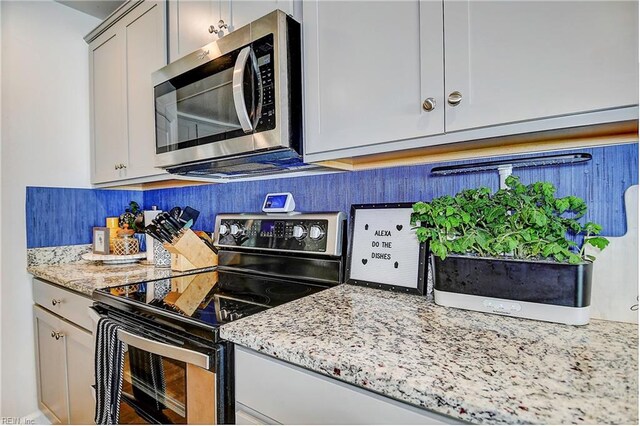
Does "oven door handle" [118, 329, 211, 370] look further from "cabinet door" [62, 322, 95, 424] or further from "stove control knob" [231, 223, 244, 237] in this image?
"stove control knob" [231, 223, 244, 237]

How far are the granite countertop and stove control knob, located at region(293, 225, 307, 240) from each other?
59 centimetres

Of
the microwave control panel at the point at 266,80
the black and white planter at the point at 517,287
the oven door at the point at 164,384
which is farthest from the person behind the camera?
the microwave control panel at the point at 266,80

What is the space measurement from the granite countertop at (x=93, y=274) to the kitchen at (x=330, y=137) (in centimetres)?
20

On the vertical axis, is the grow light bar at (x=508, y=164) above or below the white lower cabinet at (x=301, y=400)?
above

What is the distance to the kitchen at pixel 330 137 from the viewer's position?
2.60ft

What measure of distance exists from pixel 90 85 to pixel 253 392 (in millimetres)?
2197

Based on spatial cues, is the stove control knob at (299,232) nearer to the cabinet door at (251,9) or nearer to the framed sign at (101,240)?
the cabinet door at (251,9)

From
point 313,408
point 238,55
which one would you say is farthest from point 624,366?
point 238,55

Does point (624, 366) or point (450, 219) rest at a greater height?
point (450, 219)

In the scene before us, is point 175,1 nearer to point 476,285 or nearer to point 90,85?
point 90,85

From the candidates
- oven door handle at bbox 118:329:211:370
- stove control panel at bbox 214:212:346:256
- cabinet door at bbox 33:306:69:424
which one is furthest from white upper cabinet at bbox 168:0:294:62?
cabinet door at bbox 33:306:69:424

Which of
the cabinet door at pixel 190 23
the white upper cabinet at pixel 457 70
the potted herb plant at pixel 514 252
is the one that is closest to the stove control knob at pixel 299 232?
the white upper cabinet at pixel 457 70

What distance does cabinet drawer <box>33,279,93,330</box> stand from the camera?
4.76 feet

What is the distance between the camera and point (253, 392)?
812mm
